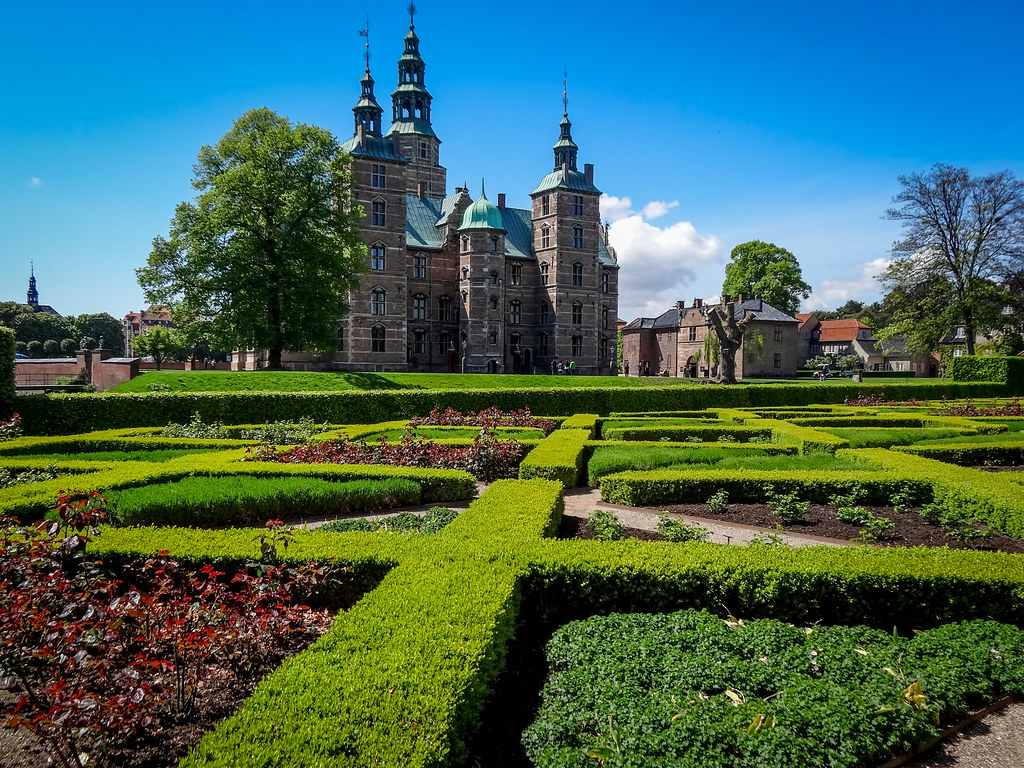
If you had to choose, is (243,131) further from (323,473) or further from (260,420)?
(323,473)

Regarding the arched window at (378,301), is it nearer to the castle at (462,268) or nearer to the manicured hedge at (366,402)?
the castle at (462,268)

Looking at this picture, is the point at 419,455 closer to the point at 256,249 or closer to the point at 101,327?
the point at 256,249

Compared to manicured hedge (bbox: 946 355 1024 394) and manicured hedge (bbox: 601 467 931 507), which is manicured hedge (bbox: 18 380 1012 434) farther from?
manicured hedge (bbox: 601 467 931 507)

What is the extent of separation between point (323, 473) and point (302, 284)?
64.7 ft

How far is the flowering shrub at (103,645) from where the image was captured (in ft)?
10.7

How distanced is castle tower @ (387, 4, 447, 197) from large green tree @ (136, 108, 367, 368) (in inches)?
899

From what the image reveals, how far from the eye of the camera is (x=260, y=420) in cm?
1750

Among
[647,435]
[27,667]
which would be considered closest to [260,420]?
[647,435]

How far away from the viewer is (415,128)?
171 ft

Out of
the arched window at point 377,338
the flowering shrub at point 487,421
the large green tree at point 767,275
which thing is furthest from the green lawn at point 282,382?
the large green tree at point 767,275

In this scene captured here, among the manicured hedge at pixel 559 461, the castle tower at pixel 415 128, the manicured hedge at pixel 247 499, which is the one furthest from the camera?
the castle tower at pixel 415 128

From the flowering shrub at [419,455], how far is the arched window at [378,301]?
28.4 meters

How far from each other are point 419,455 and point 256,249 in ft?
66.9

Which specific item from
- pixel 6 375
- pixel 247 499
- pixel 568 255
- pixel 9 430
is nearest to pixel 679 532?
pixel 247 499
